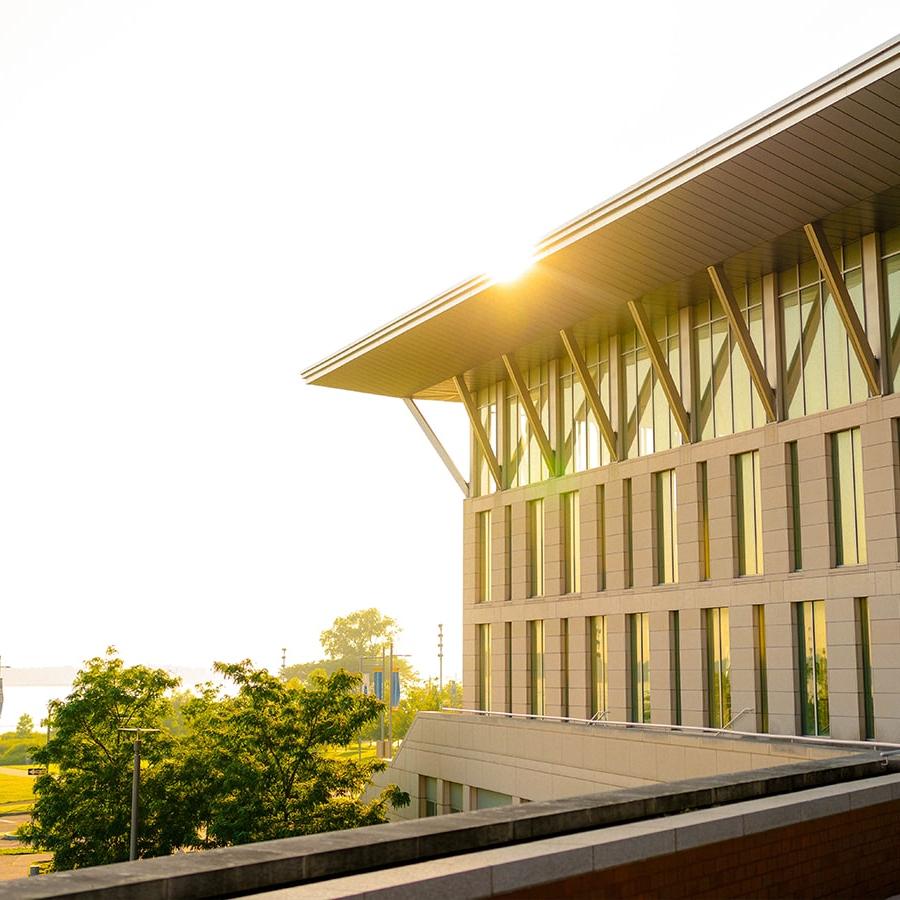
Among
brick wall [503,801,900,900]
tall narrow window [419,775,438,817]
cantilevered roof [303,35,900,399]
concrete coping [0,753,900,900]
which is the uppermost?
cantilevered roof [303,35,900,399]

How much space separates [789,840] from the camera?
847 centimetres

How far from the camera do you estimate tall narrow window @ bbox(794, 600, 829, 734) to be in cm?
2600

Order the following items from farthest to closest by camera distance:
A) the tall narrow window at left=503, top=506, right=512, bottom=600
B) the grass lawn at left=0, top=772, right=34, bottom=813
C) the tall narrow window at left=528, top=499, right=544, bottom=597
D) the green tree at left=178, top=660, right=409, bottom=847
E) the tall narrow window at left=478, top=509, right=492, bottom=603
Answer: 1. the grass lawn at left=0, top=772, right=34, bottom=813
2. the tall narrow window at left=478, top=509, right=492, bottom=603
3. the tall narrow window at left=503, top=506, right=512, bottom=600
4. the tall narrow window at left=528, top=499, right=544, bottom=597
5. the green tree at left=178, top=660, right=409, bottom=847

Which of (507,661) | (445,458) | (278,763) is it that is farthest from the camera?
(445,458)

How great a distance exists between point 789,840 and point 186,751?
91.3 feet

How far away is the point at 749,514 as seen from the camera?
29.0m

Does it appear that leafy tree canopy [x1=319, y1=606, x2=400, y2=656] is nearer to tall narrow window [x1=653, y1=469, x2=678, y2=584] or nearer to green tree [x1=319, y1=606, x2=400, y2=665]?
green tree [x1=319, y1=606, x2=400, y2=665]

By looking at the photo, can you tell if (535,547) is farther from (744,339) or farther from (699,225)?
(699,225)

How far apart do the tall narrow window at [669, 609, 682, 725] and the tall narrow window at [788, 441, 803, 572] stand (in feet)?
15.8

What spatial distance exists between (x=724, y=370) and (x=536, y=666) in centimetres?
1317

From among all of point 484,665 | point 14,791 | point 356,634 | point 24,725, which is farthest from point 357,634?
point 484,665

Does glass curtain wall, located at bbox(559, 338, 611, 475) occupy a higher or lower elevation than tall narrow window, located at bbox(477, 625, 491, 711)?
higher

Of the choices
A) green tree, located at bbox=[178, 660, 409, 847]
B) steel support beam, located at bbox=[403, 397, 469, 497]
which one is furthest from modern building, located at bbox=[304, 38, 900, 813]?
green tree, located at bbox=[178, 660, 409, 847]

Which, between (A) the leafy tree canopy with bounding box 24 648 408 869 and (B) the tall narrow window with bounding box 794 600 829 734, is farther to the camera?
(A) the leafy tree canopy with bounding box 24 648 408 869
